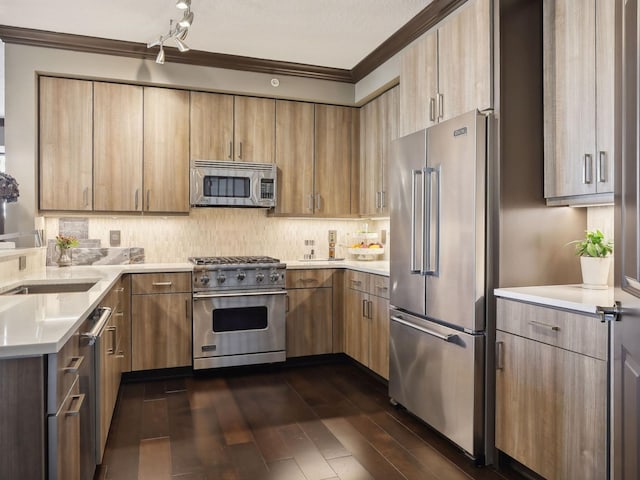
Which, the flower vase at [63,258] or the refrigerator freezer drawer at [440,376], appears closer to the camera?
the refrigerator freezer drawer at [440,376]

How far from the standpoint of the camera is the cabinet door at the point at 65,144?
12.4 feet

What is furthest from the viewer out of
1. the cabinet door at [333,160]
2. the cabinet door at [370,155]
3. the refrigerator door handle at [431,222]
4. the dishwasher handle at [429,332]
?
the cabinet door at [333,160]

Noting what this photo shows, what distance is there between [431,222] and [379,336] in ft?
4.00

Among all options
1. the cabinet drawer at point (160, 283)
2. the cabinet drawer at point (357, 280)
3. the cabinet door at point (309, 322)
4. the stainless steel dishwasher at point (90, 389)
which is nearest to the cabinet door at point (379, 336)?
the cabinet drawer at point (357, 280)

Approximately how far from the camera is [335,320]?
170 inches

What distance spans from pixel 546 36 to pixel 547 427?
191cm

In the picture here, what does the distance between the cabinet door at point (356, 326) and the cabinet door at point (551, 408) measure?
61.5 inches

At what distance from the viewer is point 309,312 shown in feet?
13.9

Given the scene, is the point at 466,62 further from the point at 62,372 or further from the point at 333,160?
the point at 62,372

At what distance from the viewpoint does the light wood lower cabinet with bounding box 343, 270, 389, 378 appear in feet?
11.7

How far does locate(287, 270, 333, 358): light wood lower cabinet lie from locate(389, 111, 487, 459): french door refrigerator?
1103 millimetres

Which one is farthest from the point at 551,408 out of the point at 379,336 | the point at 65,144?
the point at 65,144

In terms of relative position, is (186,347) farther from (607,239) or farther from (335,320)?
(607,239)

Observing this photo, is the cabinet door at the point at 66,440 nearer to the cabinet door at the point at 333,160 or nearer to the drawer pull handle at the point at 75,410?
the drawer pull handle at the point at 75,410
